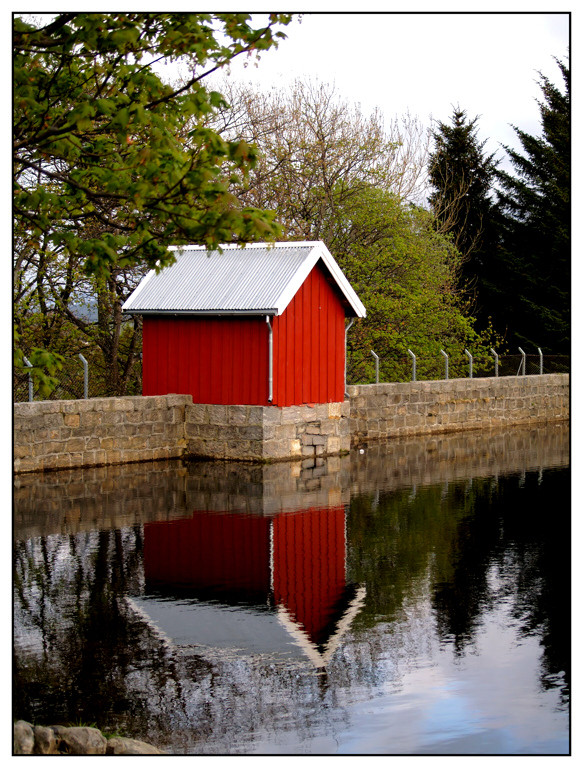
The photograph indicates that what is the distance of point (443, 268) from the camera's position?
29.9 metres

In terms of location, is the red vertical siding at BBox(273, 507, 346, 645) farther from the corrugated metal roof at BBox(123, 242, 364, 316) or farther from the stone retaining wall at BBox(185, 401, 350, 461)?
the corrugated metal roof at BBox(123, 242, 364, 316)

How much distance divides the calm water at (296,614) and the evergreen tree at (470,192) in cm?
2548

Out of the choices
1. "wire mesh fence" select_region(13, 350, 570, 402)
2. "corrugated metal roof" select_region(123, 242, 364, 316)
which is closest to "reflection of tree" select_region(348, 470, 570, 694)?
"corrugated metal roof" select_region(123, 242, 364, 316)

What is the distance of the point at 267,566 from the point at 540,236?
29688mm

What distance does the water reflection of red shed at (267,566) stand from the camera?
920 centimetres

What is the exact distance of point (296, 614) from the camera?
9.17 meters

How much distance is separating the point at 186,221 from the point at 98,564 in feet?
15.8

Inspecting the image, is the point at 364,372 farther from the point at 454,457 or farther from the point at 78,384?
the point at 454,457

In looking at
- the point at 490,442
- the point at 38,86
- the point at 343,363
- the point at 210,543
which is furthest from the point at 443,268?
the point at 38,86

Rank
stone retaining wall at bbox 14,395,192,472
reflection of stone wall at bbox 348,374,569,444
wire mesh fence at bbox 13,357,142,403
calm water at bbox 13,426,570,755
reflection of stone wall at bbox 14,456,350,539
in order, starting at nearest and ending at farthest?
calm water at bbox 13,426,570,755
reflection of stone wall at bbox 14,456,350,539
stone retaining wall at bbox 14,395,192,472
reflection of stone wall at bbox 348,374,569,444
wire mesh fence at bbox 13,357,142,403

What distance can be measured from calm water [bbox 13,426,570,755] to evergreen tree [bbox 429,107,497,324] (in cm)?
2548

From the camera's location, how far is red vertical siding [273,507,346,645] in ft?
30.2

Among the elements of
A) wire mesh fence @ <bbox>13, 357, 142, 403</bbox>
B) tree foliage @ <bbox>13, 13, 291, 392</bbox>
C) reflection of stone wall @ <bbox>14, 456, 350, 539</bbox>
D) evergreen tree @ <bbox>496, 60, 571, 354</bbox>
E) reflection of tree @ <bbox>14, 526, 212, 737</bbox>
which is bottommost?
reflection of tree @ <bbox>14, 526, 212, 737</bbox>

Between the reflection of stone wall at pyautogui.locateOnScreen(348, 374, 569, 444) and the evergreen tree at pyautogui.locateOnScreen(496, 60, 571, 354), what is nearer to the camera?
the reflection of stone wall at pyautogui.locateOnScreen(348, 374, 569, 444)
